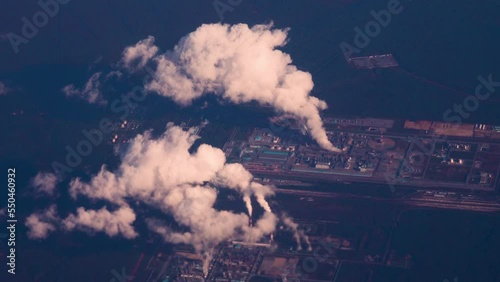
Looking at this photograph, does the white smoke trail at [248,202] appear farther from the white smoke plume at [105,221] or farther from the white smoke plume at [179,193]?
the white smoke plume at [105,221]

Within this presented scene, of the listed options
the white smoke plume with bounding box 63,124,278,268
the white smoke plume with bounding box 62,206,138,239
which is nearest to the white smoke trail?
the white smoke plume with bounding box 63,124,278,268

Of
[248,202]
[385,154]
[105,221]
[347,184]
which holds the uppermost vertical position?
[385,154]

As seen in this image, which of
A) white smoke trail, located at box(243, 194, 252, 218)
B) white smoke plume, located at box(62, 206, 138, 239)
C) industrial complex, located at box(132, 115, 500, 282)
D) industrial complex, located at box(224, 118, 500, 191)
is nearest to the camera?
industrial complex, located at box(132, 115, 500, 282)

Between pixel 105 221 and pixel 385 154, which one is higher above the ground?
pixel 385 154

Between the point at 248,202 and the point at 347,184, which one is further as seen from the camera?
the point at 347,184

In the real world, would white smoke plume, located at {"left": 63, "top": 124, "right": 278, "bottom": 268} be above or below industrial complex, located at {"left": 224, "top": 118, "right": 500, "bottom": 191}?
below

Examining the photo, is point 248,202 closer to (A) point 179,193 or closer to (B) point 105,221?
(A) point 179,193

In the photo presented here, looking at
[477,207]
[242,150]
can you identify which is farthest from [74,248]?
[477,207]

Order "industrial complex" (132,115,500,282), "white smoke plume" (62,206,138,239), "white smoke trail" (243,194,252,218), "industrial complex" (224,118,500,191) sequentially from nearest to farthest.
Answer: "industrial complex" (132,115,500,282), "white smoke plume" (62,206,138,239), "white smoke trail" (243,194,252,218), "industrial complex" (224,118,500,191)

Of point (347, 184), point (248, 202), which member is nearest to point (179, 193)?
point (248, 202)

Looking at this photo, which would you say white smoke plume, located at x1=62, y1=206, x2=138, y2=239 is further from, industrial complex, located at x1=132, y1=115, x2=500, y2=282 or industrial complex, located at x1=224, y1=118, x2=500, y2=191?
industrial complex, located at x1=224, y1=118, x2=500, y2=191

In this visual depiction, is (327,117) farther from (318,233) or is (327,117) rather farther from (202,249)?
(202,249)
